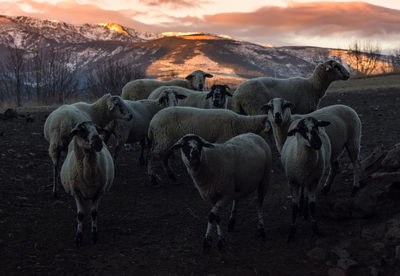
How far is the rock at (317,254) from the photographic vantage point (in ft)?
17.3

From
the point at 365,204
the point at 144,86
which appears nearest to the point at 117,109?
the point at 144,86

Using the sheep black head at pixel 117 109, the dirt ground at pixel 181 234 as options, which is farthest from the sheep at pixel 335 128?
the sheep black head at pixel 117 109

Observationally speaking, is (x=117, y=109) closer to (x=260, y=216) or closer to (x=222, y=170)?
(x=222, y=170)

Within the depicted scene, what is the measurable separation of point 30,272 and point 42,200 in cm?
289

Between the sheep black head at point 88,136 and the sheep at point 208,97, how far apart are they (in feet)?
15.7

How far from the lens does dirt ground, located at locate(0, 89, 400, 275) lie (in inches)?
203

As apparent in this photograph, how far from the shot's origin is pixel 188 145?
568 centimetres

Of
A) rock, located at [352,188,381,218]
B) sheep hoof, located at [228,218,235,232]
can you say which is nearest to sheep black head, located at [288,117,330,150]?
rock, located at [352,188,381,218]

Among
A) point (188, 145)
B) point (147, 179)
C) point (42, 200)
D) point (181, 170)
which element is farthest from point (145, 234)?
point (181, 170)

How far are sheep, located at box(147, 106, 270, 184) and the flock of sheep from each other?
2cm

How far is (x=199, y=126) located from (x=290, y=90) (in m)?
3.21

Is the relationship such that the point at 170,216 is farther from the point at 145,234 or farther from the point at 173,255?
the point at 173,255

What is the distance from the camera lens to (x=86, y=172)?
6.13m

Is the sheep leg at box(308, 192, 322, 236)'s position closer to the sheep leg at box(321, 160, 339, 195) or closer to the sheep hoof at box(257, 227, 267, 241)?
the sheep hoof at box(257, 227, 267, 241)
